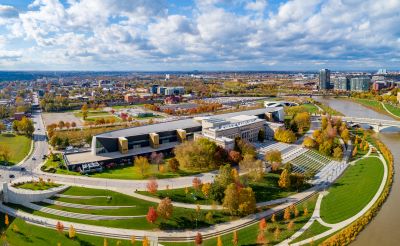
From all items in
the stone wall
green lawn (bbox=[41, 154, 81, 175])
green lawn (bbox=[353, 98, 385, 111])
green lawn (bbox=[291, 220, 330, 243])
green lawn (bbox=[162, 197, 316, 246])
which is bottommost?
green lawn (bbox=[291, 220, 330, 243])

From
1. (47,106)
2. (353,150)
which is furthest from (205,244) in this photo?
(47,106)

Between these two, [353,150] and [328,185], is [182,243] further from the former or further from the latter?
[353,150]

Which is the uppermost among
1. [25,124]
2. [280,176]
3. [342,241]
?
[25,124]

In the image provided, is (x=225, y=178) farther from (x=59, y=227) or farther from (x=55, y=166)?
(x=55, y=166)

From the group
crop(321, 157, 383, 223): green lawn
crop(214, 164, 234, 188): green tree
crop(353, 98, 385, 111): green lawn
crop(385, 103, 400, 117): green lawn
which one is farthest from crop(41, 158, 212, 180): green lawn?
crop(353, 98, 385, 111): green lawn

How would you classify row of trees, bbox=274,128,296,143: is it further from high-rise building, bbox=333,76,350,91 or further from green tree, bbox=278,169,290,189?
high-rise building, bbox=333,76,350,91
